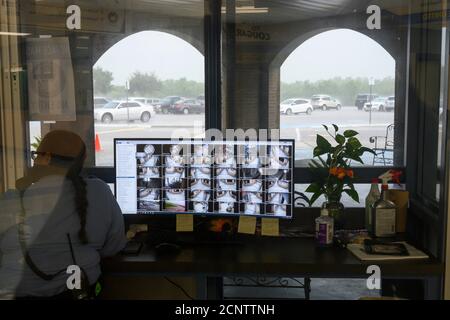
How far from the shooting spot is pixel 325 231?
74.5 inches

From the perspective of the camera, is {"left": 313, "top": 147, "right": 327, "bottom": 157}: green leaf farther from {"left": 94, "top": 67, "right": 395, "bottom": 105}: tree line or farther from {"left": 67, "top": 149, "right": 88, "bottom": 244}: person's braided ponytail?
{"left": 67, "top": 149, "right": 88, "bottom": 244}: person's braided ponytail

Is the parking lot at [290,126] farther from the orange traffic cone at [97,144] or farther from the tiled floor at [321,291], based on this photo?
the tiled floor at [321,291]

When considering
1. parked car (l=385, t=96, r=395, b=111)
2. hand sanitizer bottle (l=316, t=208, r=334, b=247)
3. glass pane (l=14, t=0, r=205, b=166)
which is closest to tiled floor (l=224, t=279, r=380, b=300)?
hand sanitizer bottle (l=316, t=208, r=334, b=247)

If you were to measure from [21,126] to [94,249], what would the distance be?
0.78m

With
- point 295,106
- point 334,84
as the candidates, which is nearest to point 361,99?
point 334,84

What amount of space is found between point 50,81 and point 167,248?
104 centimetres

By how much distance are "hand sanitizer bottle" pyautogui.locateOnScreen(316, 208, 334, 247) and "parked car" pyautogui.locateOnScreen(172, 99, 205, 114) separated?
994 mm

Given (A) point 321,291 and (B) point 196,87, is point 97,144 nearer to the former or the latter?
(B) point 196,87

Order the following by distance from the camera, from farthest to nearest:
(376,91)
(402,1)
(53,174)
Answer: (376,91), (402,1), (53,174)

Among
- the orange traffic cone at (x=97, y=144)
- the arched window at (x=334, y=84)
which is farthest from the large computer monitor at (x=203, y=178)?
the arched window at (x=334, y=84)

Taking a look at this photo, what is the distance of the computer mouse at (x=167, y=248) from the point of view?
6.03 ft

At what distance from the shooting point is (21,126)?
2156 mm
